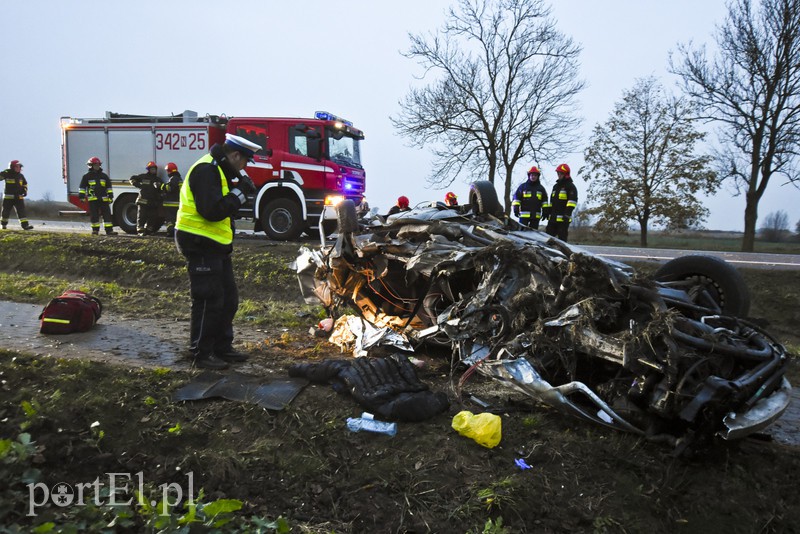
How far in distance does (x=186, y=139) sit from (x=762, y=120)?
16.5 metres

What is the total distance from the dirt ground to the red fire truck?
24.1 feet

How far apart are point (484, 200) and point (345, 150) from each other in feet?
23.6

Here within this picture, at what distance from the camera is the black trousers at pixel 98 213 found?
12.4m

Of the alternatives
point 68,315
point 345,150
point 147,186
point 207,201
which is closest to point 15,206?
point 147,186

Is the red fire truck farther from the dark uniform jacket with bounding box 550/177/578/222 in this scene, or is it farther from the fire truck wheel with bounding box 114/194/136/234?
the dark uniform jacket with bounding box 550/177/578/222

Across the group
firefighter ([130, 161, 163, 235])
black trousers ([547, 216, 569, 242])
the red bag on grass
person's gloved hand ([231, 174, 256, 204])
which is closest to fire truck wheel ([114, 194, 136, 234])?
firefighter ([130, 161, 163, 235])

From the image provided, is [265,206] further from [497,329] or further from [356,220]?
[497,329]

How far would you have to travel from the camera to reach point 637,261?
407 inches

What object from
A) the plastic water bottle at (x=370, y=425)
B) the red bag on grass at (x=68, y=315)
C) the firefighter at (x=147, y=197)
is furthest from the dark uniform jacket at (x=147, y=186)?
Answer: the plastic water bottle at (x=370, y=425)

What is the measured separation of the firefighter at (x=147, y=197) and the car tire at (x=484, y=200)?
9.92m

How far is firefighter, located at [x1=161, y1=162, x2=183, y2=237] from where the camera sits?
12.3 m

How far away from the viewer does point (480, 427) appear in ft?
10.3

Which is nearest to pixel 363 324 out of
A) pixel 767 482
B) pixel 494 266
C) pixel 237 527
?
pixel 494 266

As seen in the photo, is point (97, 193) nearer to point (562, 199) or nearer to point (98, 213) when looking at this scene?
point (98, 213)
